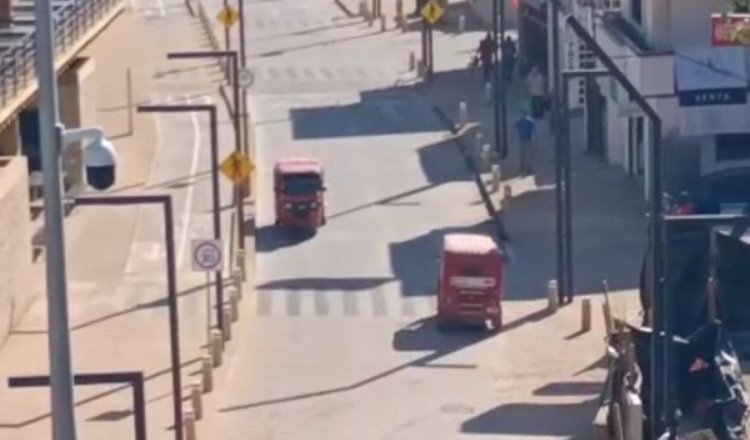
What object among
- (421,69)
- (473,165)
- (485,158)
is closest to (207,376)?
(485,158)

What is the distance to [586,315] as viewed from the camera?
43.2m

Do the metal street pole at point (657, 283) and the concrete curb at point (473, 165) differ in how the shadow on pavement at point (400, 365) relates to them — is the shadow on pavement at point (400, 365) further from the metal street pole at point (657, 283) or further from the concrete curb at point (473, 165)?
the metal street pole at point (657, 283)

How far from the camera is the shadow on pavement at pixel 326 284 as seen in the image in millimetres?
47156

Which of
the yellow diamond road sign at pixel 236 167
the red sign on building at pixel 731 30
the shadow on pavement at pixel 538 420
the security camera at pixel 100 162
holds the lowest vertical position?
the shadow on pavement at pixel 538 420

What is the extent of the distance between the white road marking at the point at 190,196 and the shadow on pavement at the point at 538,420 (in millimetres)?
11637

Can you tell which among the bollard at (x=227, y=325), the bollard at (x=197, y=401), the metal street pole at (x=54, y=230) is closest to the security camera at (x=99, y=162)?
the metal street pole at (x=54, y=230)

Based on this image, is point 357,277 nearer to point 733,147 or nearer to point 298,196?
point 298,196

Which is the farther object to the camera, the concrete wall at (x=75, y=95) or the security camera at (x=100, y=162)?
the concrete wall at (x=75, y=95)

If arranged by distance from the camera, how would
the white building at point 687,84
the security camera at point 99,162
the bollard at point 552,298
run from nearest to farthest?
the security camera at point 99,162 → the bollard at point 552,298 → the white building at point 687,84

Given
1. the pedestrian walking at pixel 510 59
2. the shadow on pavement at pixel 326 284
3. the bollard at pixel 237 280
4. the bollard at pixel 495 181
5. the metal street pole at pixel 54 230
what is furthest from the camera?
the pedestrian walking at pixel 510 59

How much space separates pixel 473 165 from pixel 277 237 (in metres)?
8.44

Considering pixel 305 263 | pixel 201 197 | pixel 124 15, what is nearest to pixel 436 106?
pixel 124 15

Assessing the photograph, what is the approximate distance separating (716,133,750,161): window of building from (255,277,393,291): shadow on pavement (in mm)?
9043

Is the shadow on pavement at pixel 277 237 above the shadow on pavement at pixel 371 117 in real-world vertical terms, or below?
below
